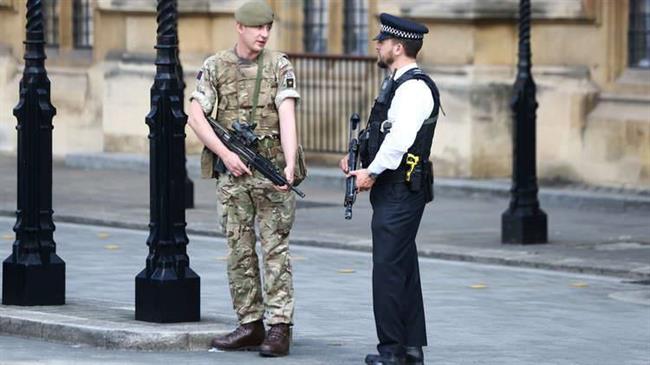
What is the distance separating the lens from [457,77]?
2319 cm

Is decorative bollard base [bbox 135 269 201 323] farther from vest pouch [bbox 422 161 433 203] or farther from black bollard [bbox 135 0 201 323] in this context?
vest pouch [bbox 422 161 433 203]

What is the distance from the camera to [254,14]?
11.1m

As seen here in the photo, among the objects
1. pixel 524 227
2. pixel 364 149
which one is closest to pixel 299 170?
pixel 364 149

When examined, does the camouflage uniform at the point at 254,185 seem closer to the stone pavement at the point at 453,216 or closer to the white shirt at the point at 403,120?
the white shirt at the point at 403,120

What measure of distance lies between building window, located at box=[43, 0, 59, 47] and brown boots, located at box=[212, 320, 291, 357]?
733 inches

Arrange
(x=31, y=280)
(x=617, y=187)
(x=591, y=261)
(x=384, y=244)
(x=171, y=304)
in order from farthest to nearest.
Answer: (x=617, y=187), (x=591, y=261), (x=31, y=280), (x=171, y=304), (x=384, y=244)

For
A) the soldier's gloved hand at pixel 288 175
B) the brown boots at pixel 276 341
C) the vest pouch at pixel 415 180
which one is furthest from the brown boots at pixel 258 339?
the vest pouch at pixel 415 180

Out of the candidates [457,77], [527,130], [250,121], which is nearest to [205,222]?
[527,130]

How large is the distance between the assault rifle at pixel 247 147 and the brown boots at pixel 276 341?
A: 0.71 m

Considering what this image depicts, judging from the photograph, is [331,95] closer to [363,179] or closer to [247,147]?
[247,147]

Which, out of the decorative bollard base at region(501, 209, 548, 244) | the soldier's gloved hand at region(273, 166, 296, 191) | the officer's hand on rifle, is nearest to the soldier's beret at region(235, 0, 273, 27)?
the soldier's gloved hand at region(273, 166, 296, 191)

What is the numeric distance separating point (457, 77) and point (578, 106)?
139cm

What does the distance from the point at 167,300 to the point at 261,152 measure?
1120 millimetres

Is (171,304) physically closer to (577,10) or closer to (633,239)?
(633,239)
